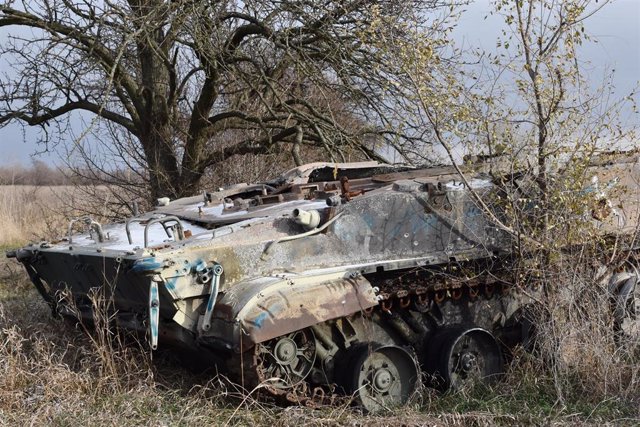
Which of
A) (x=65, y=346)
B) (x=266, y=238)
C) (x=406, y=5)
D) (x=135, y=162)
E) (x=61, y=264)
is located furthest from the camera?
(x=135, y=162)

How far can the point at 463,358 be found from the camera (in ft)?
19.5

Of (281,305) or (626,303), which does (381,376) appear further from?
(626,303)

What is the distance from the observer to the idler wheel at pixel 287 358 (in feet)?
16.6

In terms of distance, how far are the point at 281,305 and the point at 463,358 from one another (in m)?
1.67

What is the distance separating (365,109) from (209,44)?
7.46ft

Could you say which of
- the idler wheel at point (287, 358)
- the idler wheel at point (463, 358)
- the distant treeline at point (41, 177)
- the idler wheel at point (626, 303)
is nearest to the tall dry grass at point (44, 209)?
the distant treeline at point (41, 177)

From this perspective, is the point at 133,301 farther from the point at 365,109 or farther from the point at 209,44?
the point at 365,109

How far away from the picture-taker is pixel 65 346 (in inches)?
263

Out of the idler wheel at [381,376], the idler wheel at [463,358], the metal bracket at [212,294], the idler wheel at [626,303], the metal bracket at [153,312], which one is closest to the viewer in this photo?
the metal bracket at [153,312]

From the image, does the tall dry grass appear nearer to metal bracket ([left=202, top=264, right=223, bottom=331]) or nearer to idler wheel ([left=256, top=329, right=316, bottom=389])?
metal bracket ([left=202, top=264, right=223, bottom=331])

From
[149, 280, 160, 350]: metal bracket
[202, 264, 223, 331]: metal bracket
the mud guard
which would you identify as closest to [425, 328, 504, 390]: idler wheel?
the mud guard

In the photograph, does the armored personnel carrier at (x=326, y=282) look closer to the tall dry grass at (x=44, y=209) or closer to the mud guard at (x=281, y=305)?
the mud guard at (x=281, y=305)

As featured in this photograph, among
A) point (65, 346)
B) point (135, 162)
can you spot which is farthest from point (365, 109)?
point (65, 346)

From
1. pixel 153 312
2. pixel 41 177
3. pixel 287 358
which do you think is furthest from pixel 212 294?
pixel 41 177
